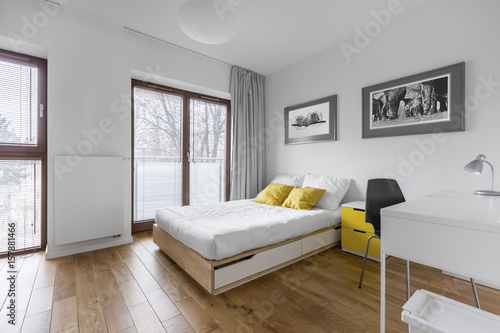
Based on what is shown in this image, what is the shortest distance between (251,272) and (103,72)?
2.89 meters

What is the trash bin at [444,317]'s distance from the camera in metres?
0.91

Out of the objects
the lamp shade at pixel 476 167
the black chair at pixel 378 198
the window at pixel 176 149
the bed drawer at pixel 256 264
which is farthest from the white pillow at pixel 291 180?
the lamp shade at pixel 476 167

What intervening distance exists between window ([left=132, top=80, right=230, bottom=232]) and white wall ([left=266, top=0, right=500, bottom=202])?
4.67 ft

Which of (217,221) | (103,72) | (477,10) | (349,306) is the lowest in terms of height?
(349,306)

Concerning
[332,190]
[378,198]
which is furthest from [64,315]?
[332,190]

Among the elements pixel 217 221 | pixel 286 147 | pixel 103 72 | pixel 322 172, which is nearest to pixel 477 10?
pixel 322 172

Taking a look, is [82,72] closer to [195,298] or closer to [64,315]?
[64,315]

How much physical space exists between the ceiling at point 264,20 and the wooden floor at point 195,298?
230 centimetres

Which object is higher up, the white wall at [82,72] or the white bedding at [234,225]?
the white wall at [82,72]

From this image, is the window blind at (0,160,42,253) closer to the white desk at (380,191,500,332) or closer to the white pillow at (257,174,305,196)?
the white pillow at (257,174,305,196)

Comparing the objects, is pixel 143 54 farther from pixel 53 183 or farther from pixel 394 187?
pixel 394 187

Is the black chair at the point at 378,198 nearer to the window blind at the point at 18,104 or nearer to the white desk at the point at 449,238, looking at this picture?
the white desk at the point at 449,238

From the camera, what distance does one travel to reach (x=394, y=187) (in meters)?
1.93

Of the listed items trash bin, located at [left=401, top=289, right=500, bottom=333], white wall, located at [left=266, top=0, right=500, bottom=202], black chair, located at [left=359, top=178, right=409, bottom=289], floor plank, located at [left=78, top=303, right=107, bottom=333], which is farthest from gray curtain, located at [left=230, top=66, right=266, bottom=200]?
trash bin, located at [left=401, top=289, right=500, bottom=333]
